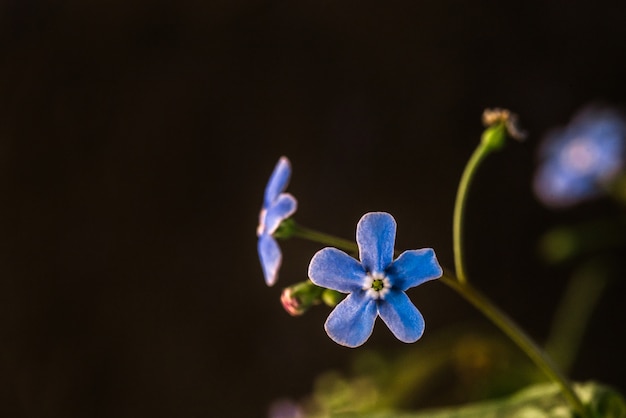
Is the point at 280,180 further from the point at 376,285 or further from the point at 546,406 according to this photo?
the point at 546,406

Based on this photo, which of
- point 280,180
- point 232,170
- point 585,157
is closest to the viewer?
point 280,180

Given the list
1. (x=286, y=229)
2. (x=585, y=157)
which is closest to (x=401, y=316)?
(x=286, y=229)

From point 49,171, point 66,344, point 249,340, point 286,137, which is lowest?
point 249,340

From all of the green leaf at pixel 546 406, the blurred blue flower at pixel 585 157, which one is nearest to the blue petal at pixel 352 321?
the green leaf at pixel 546 406

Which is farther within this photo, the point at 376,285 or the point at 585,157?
the point at 585,157

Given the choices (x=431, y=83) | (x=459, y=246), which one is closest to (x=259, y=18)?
(x=431, y=83)

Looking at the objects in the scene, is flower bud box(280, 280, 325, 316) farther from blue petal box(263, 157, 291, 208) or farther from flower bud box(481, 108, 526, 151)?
flower bud box(481, 108, 526, 151)

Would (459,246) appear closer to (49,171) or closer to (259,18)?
(259,18)

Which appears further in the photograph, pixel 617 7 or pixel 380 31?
pixel 380 31
